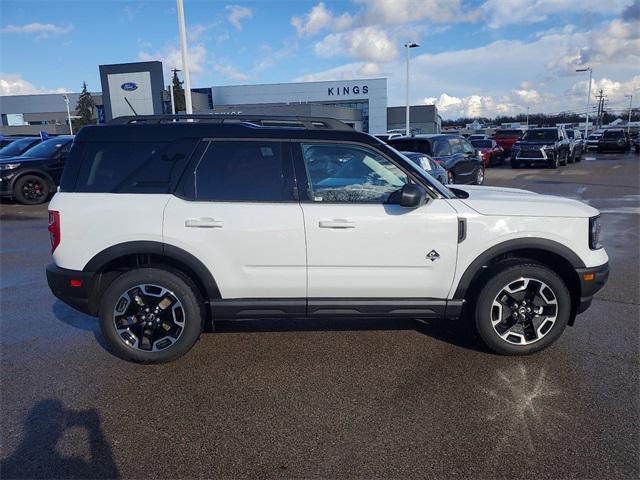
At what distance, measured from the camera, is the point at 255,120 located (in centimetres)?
433

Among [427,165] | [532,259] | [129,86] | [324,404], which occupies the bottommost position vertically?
[324,404]

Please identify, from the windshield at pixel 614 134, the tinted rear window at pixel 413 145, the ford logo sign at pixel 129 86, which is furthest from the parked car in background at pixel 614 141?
the ford logo sign at pixel 129 86

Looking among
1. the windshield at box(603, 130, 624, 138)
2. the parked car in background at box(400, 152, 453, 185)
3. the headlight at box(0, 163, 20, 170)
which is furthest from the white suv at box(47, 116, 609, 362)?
the windshield at box(603, 130, 624, 138)

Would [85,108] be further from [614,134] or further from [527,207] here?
[527,207]

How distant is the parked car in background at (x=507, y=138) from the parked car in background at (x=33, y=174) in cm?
2647

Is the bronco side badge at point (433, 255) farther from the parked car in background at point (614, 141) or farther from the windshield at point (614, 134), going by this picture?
the windshield at point (614, 134)

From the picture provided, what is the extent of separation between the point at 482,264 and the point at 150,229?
2.69 m

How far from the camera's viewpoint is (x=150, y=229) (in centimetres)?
378

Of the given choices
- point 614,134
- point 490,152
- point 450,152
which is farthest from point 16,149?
point 614,134

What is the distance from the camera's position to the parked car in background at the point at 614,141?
116 feet

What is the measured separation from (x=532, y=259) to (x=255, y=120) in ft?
8.94

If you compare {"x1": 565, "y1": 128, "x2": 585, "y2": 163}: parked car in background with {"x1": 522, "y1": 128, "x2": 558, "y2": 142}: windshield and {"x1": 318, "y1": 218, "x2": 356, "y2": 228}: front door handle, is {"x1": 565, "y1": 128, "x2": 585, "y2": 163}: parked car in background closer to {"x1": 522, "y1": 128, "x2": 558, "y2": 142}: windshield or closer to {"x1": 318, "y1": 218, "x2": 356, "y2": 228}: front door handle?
{"x1": 522, "y1": 128, "x2": 558, "y2": 142}: windshield

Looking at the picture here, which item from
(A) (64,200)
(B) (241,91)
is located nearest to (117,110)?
(A) (64,200)

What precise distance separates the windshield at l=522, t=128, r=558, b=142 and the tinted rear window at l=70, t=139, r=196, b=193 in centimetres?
2391
